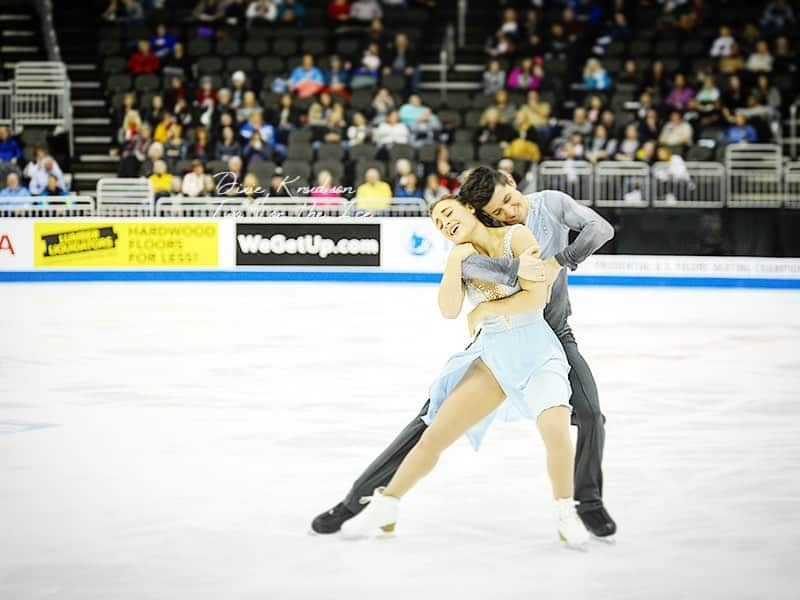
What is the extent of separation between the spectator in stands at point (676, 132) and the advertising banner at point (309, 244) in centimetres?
453

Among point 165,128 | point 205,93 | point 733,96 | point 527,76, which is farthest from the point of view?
point 527,76

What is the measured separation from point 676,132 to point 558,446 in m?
14.9

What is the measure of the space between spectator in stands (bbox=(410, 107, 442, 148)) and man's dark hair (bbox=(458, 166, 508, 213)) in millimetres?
14326

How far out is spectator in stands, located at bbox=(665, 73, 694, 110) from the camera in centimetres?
2002

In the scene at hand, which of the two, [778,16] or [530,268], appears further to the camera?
[778,16]

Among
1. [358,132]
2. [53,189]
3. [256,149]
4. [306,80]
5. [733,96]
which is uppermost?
[306,80]

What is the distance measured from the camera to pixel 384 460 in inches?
205

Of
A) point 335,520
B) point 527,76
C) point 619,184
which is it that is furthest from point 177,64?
point 335,520

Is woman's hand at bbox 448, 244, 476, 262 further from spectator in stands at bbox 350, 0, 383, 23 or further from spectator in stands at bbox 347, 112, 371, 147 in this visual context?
spectator in stands at bbox 350, 0, 383, 23

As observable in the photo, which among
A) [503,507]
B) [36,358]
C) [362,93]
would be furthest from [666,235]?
[503,507]

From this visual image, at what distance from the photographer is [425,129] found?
19.5 m

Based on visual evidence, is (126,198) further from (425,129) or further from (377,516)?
(377,516)

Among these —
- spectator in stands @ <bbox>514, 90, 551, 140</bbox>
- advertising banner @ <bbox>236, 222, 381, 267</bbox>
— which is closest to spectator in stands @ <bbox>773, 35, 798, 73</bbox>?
spectator in stands @ <bbox>514, 90, 551, 140</bbox>

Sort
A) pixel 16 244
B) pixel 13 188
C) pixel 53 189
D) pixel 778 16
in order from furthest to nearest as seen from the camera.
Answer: pixel 778 16 < pixel 53 189 < pixel 13 188 < pixel 16 244
